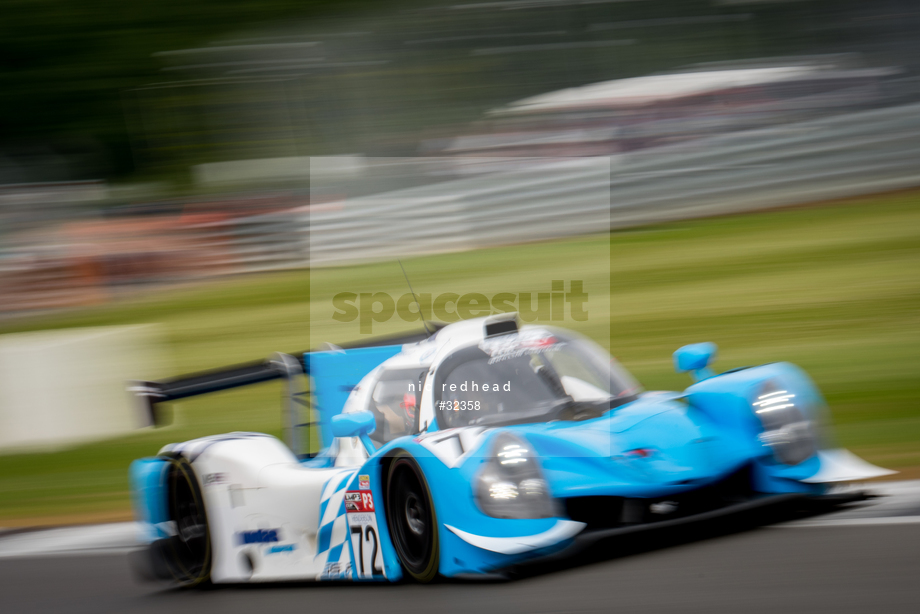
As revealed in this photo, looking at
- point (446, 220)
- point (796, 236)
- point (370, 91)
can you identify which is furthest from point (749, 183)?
point (370, 91)

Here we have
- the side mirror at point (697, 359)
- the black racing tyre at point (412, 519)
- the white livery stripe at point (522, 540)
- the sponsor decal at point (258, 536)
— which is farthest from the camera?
the side mirror at point (697, 359)

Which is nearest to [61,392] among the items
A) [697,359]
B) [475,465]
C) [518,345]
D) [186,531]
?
[186,531]

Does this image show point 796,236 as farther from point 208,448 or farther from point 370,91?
point 208,448

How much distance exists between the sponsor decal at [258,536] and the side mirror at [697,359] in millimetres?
2042

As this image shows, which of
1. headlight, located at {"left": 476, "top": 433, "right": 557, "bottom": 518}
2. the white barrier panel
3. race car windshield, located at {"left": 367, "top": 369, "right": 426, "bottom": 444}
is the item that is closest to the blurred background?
the white barrier panel

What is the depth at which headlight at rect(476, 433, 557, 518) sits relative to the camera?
3.79 metres

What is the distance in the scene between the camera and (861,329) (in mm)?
9375

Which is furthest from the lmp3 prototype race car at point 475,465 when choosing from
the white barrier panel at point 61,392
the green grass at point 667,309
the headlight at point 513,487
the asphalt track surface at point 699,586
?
the white barrier panel at point 61,392

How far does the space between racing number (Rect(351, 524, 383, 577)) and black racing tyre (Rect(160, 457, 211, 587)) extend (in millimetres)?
1196

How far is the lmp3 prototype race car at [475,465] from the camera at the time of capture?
3.86 metres

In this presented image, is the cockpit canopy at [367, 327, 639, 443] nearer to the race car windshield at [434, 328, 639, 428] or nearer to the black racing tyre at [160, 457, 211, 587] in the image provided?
the race car windshield at [434, 328, 639, 428]

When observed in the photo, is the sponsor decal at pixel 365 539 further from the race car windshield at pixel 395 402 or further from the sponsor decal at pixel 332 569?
the race car windshield at pixel 395 402

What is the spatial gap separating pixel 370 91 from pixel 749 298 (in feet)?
19.1

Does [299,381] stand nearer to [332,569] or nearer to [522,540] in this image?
[332,569]
